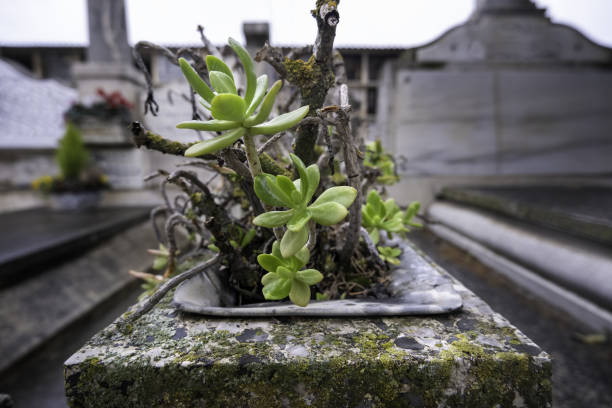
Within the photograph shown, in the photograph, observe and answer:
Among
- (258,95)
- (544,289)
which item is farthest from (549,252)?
(258,95)

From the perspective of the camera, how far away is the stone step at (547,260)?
1.45m

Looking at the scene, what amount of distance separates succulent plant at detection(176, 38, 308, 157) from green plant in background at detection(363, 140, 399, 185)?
0.54 m

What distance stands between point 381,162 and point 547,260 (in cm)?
137

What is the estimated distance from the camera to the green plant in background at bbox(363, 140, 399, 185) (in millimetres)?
918

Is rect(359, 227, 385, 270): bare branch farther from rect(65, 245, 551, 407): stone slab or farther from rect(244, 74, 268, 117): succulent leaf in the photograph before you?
rect(244, 74, 268, 117): succulent leaf

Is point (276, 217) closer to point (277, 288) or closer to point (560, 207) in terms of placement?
point (277, 288)

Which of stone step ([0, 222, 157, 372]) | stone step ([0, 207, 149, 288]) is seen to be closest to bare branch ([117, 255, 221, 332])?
stone step ([0, 222, 157, 372])

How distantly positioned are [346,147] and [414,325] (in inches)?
11.1

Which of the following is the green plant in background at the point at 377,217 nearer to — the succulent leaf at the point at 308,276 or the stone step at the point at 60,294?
the succulent leaf at the point at 308,276

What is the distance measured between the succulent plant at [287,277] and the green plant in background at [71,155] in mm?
3670

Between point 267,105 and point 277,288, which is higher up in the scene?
point 267,105

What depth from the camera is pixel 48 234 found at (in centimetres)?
229

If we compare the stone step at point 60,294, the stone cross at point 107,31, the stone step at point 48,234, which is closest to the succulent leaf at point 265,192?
the stone step at point 60,294

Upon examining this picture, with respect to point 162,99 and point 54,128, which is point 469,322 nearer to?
point 162,99
